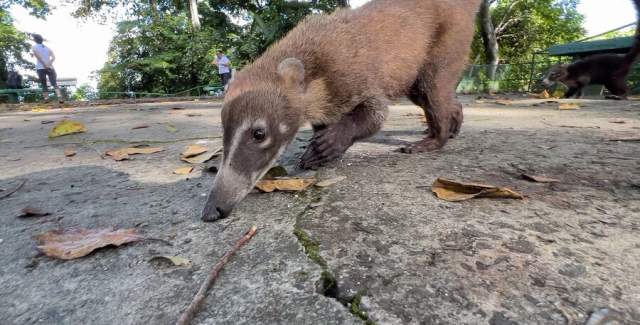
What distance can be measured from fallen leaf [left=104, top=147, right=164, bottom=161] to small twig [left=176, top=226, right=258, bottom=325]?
1.75 m

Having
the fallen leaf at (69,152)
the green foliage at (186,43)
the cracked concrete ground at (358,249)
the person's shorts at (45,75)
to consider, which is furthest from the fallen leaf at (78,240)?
the green foliage at (186,43)

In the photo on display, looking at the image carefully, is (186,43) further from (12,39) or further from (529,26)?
(529,26)

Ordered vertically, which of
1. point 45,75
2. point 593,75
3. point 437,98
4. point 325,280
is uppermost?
point 45,75

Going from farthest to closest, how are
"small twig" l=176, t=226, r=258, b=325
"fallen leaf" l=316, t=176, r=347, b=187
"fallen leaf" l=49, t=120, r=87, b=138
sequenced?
"fallen leaf" l=49, t=120, r=87, b=138
"fallen leaf" l=316, t=176, r=347, b=187
"small twig" l=176, t=226, r=258, b=325

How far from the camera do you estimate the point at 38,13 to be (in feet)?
70.3

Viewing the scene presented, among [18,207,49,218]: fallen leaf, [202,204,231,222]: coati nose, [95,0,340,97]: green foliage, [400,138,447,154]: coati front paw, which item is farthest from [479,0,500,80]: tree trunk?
[18,207,49,218]: fallen leaf

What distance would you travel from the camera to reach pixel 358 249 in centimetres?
120

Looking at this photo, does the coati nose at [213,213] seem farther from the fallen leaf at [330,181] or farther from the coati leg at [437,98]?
the coati leg at [437,98]

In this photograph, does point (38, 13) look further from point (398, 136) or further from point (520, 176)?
point (520, 176)

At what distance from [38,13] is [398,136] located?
2594 centimetres

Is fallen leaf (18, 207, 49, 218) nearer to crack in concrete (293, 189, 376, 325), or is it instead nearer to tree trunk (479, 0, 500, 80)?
crack in concrete (293, 189, 376, 325)

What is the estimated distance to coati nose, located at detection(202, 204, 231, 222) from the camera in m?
1.51

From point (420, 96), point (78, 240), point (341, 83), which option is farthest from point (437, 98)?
point (78, 240)

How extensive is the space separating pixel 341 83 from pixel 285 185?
88cm
